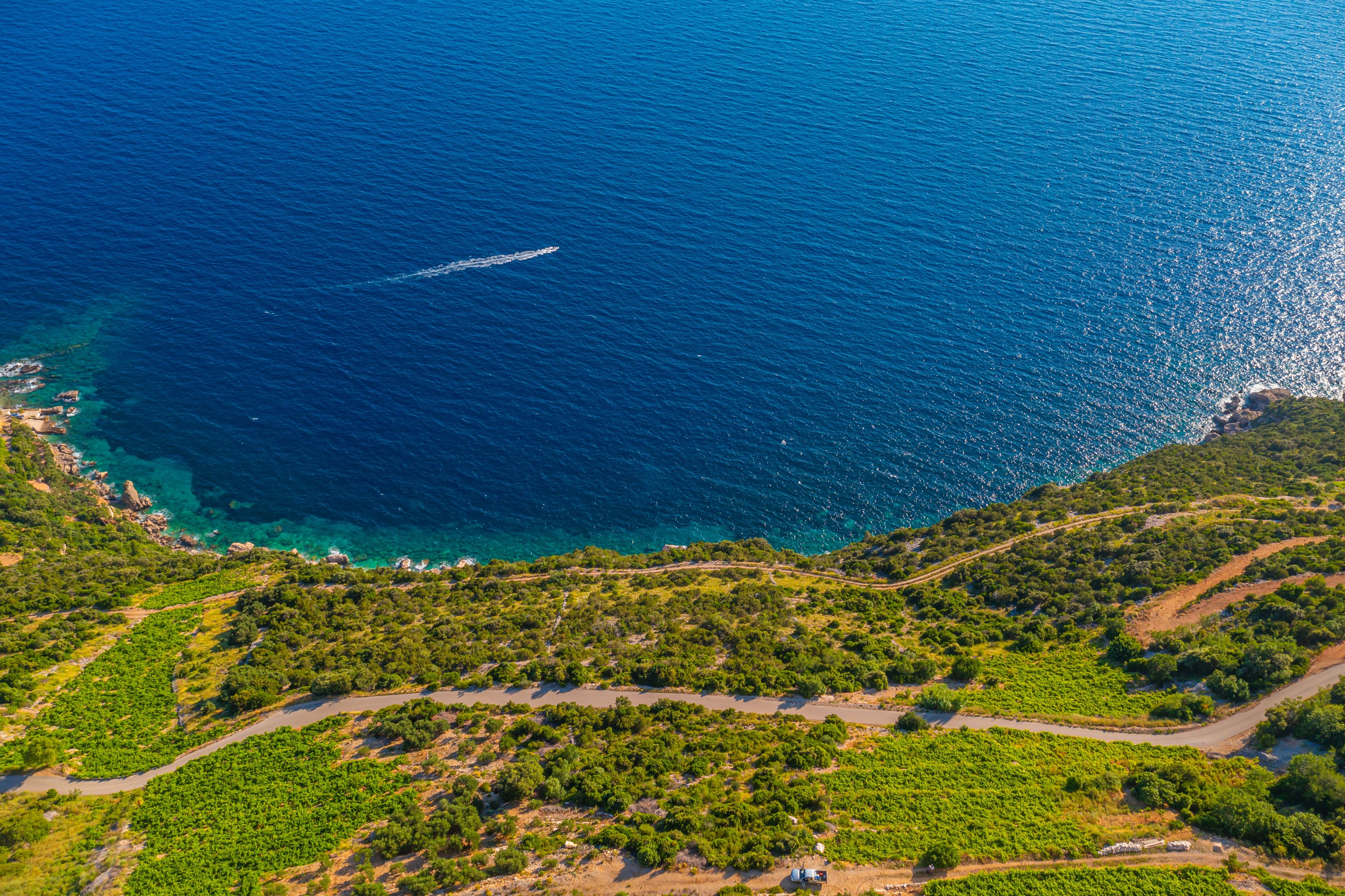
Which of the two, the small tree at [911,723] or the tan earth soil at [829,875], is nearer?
the tan earth soil at [829,875]

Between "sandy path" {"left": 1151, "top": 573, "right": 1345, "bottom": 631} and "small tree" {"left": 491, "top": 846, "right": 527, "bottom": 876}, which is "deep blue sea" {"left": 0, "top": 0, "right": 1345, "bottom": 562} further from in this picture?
"small tree" {"left": 491, "top": 846, "right": 527, "bottom": 876}

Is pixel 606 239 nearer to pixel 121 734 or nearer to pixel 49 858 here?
pixel 121 734

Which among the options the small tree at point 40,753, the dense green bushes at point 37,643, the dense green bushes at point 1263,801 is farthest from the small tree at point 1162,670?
the dense green bushes at point 37,643

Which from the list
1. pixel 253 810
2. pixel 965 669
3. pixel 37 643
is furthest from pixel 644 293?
pixel 253 810

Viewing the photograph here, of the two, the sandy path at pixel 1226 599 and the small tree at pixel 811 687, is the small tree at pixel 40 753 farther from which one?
the sandy path at pixel 1226 599

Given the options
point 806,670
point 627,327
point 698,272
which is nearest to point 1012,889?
point 806,670

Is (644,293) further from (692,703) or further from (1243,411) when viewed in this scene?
(1243,411)
